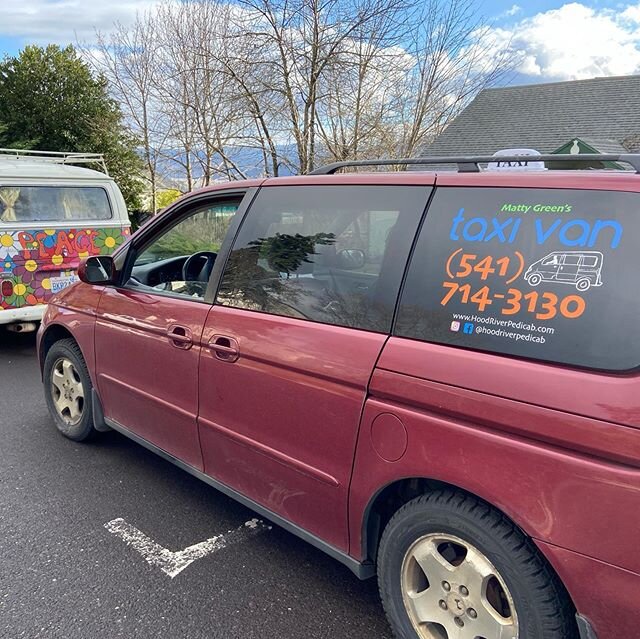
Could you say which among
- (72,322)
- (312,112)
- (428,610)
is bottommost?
(428,610)

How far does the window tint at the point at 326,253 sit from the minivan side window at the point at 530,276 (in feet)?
0.37

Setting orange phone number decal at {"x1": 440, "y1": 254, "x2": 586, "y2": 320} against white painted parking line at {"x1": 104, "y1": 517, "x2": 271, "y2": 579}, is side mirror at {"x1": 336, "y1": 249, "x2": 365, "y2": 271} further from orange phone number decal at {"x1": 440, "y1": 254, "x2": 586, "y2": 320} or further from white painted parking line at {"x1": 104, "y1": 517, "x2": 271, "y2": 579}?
white painted parking line at {"x1": 104, "y1": 517, "x2": 271, "y2": 579}

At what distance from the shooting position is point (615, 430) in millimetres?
1534

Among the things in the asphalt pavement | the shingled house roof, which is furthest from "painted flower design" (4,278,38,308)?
the shingled house roof

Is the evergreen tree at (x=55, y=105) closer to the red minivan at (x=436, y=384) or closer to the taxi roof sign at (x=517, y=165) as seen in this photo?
the red minivan at (x=436, y=384)

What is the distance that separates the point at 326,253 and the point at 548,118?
2018 cm

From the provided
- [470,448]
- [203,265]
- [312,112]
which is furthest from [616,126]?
[470,448]

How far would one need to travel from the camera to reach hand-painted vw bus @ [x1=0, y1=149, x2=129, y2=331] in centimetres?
609

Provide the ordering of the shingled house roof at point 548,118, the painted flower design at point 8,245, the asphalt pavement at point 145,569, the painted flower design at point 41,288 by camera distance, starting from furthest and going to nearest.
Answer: the shingled house roof at point 548,118 → the painted flower design at point 41,288 → the painted flower design at point 8,245 → the asphalt pavement at point 145,569

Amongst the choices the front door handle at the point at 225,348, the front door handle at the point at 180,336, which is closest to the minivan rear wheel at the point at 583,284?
the front door handle at the point at 225,348

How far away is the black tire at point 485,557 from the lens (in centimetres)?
173

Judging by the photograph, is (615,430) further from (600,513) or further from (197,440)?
(197,440)

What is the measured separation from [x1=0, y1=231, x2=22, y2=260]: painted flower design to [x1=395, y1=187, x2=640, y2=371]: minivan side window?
533 centimetres

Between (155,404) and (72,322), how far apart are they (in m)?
1.11
